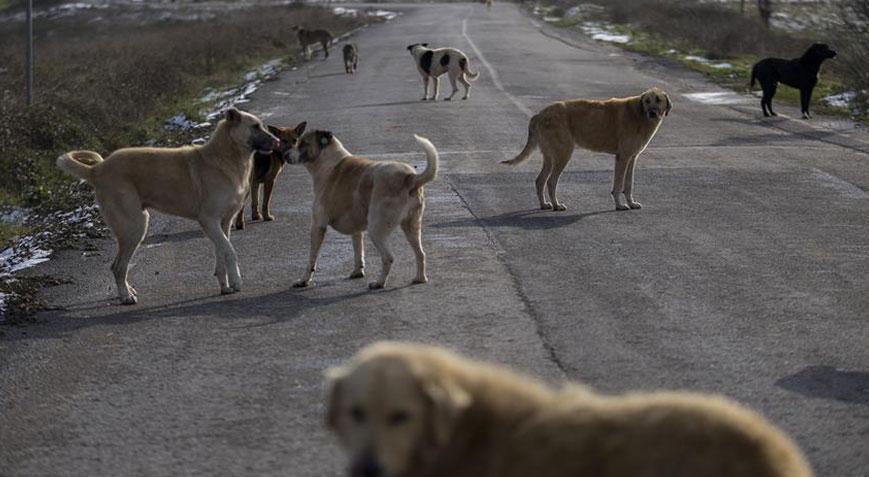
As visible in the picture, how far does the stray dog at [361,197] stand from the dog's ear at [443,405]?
6478mm

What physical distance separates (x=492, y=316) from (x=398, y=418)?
5.89 metres

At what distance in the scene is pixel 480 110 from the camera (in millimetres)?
26188

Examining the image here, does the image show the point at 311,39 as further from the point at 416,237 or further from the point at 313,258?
the point at 416,237

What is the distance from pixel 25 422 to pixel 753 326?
4866 mm

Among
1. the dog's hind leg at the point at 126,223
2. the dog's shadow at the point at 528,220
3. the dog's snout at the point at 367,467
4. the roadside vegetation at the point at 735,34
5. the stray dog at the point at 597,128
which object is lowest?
the roadside vegetation at the point at 735,34

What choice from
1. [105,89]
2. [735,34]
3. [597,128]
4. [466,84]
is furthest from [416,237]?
[735,34]

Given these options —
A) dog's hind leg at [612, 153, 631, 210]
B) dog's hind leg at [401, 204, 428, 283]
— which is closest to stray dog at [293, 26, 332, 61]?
dog's hind leg at [612, 153, 631, 210]

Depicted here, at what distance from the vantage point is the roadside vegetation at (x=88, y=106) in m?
16.2

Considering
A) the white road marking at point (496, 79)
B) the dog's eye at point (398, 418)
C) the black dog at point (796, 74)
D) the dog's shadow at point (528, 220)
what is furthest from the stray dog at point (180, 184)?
the black dog at point (796, 74)

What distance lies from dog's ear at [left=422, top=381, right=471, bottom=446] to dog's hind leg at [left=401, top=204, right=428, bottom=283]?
7100 mm

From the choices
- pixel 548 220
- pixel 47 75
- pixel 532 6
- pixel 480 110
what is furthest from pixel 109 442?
pixel 532 6

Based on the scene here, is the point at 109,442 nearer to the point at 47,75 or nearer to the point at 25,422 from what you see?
the point at 25,422

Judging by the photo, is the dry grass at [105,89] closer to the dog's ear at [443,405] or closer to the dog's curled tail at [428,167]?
the dog's curled tail at [428,167]

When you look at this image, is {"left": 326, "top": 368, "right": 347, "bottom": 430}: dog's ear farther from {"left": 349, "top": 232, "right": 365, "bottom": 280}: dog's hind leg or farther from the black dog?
the black dog
